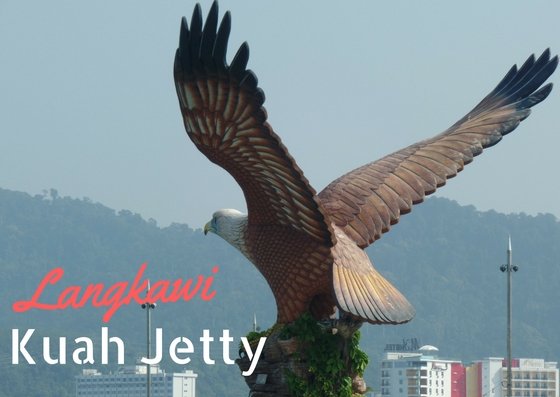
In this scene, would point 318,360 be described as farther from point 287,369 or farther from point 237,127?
point 237,127

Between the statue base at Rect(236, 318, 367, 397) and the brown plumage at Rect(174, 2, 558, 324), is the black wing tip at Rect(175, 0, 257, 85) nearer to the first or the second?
the brown plumage at Rect(174, 2, 558, 324)

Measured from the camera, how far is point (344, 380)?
24781 mm

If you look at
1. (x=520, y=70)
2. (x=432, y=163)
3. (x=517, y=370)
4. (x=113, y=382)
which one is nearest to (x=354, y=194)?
(x=432, y=163)

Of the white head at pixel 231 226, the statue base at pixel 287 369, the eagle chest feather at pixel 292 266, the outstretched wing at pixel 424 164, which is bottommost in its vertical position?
the statue base at pixel 287 369

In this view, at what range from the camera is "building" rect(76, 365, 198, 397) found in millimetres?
168750

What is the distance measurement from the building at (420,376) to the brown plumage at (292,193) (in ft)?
368

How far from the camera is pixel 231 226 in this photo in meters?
Result: 25.7

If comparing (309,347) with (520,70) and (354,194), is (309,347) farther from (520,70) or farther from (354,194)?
(520,70)

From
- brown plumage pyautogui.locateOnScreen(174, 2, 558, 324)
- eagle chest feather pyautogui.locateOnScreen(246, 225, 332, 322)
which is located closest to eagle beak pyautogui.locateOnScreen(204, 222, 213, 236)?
brown plumage pyautogui.locateOnScreen(174, 2, 558, 324)

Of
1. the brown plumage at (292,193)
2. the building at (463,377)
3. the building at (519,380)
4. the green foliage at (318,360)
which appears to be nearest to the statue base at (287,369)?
the green foliage at (318,360)

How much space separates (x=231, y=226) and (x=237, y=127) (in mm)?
2281

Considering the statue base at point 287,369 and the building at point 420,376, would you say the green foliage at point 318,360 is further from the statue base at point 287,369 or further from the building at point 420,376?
the building at point 420,376

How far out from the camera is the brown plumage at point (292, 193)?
2338 centimetres

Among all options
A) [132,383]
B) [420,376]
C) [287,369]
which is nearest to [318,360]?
[287,369]
